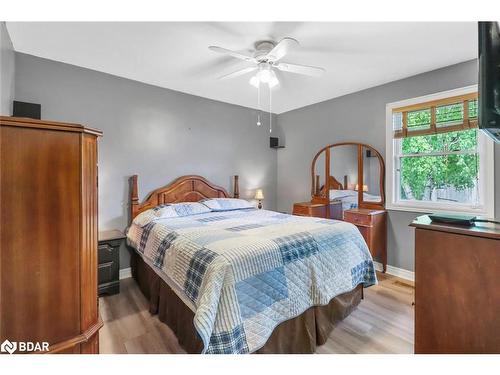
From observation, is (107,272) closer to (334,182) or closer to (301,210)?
(301,210)

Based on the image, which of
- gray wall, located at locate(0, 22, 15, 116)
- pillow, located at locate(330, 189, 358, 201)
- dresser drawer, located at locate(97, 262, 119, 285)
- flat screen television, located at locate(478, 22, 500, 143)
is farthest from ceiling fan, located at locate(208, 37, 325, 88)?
dresser drawer, located at locate(97, 262, 119, 285)

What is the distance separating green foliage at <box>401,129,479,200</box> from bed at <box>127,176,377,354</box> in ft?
4.81

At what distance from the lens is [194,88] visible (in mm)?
3549

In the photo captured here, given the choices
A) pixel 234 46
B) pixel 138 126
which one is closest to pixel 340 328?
pixel 234 46

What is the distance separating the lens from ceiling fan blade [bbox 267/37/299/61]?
1.93 meters

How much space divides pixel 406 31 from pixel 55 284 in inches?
118

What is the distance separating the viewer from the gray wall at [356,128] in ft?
9.56

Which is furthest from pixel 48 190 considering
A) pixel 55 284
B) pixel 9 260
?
pixel 55 284

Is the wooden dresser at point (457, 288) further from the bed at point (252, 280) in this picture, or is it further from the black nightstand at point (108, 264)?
the black nightstand at point (108, 264)

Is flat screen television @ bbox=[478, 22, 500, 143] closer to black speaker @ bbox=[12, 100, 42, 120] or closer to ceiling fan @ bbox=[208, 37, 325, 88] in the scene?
ceiling fan @ bbox=[208, 37, 325, 88]

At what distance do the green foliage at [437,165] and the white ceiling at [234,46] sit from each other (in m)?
0.85

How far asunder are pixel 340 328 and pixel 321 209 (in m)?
2.19

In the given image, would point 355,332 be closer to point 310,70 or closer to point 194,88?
point 310,70

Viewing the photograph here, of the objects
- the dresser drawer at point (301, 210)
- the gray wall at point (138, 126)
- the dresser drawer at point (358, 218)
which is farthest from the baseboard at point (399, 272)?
the gray wall at point (138, 126)
